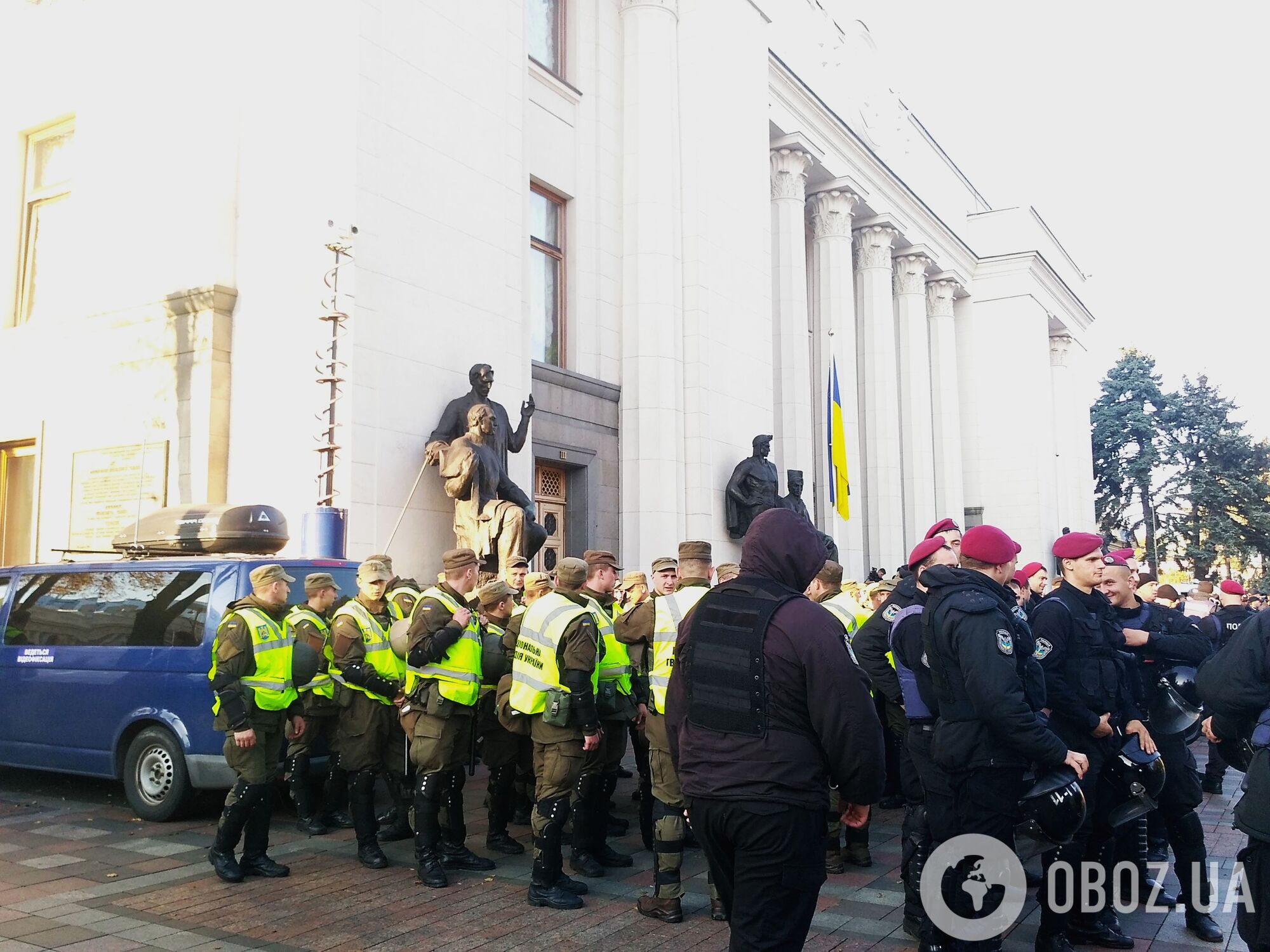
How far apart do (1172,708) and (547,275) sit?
12.6 metres

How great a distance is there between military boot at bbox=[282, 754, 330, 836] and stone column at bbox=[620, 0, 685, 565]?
31.8 feet

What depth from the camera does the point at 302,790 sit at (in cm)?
798

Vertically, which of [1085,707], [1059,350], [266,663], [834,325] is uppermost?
[1059,350]

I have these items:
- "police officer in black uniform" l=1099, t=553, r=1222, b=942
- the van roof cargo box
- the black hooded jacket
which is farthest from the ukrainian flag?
the black hooded jacket

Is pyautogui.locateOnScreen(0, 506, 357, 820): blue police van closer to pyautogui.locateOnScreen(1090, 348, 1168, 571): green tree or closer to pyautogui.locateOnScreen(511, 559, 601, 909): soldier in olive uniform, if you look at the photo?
pyautogui.locateOnScreen(511, 559, 601, 909): soldier in olive uniform

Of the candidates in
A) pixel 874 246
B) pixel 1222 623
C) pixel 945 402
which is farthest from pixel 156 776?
pixel 945 402

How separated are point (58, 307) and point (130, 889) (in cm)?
1047

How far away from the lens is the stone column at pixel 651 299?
17516 mm

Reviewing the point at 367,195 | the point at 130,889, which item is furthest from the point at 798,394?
the point at 130,889

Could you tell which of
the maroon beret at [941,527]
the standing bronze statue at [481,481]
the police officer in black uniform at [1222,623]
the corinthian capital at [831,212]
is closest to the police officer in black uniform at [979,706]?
the maroon beret at [941,527]

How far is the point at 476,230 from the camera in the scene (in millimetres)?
13578

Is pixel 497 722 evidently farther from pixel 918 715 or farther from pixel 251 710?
pixel 918 715

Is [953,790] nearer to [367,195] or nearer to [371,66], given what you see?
[367,195]

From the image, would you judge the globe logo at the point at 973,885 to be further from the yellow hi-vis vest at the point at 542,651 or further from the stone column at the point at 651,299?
the stone column at the point at 651,299
